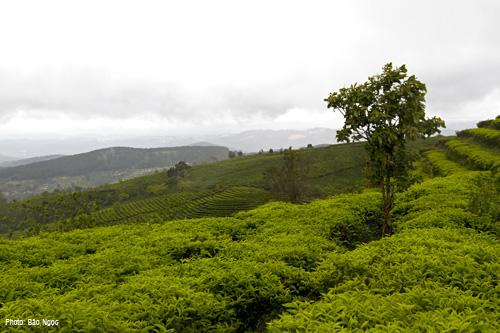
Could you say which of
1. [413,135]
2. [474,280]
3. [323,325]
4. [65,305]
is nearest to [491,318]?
[474,280]

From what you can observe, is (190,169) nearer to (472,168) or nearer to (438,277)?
(472,168)

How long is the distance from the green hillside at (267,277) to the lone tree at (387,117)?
185cm

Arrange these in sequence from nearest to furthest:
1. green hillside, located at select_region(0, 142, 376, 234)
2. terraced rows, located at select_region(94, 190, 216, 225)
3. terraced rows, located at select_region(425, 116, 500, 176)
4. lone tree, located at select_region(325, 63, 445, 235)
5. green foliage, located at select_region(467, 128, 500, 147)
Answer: lone tree, located at select_region(325, 63, 445, 235) < terraced rows, located at select_region(425, 116, 500, 176) < green foliage, located at select_region(467, 128, 500, 147) < green hillside, located at select_region(0, 142, 376, 234) < terraced rows, located at select_region(94, 190, 216, 225)

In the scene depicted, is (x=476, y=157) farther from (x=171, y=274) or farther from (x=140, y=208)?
(x=140, y=208)

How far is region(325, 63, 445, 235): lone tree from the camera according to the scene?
673cm

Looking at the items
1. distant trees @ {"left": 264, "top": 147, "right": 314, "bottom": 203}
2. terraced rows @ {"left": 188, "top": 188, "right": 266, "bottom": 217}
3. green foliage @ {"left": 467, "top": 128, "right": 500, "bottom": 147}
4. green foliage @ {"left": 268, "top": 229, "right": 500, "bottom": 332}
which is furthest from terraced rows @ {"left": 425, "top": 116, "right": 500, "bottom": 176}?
terraced rows @ {"left": 188, "top": 188, "right": 266, "bottom": 217}

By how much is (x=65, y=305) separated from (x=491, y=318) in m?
4.94

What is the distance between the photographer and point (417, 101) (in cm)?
674

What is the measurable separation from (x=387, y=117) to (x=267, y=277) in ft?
16.7

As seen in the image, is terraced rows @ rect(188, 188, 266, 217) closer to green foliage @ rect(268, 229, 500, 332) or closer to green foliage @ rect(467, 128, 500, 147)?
green foliage @ rect(467, 128, 500, 147)

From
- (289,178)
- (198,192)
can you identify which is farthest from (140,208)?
(289,178)

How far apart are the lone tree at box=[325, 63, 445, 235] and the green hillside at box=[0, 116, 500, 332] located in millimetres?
1845

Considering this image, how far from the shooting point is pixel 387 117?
6812mm

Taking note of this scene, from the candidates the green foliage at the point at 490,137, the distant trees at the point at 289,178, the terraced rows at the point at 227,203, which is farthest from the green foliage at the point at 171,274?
the terraced rows at the point at 227,203
